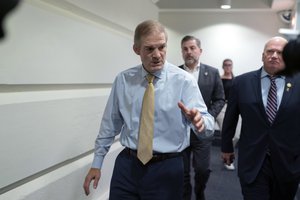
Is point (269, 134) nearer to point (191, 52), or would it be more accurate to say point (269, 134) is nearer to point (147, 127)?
point (147, 127)

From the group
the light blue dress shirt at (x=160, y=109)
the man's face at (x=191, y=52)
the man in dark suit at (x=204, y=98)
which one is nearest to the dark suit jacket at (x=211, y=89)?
the man in dark suit at (x=204, y=98)

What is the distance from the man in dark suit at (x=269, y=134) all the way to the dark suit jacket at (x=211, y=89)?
74cm

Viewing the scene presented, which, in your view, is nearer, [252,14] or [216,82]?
[216,82]

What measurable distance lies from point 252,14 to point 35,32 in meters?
5.33

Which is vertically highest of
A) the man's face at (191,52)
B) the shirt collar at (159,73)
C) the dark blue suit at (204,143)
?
the man's face at (191,52)

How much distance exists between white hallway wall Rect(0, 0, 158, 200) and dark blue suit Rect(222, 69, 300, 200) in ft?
3.40

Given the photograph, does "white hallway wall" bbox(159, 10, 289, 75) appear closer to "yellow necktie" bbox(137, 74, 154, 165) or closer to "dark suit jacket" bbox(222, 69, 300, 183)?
"dark suit jacket" bbox(222, 69, 300, 183)

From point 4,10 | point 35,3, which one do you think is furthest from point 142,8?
point 4,10

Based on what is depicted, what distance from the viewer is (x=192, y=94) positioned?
1.70 m

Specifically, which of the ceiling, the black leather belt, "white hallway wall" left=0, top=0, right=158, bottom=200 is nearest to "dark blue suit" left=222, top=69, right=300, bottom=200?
the black leather belt

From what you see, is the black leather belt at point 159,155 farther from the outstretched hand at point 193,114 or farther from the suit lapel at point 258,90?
the suit lapel at point 258,90

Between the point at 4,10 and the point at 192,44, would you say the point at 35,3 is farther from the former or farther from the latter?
the point at 192,44

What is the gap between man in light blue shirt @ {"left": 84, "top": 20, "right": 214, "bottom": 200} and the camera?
1.62 m

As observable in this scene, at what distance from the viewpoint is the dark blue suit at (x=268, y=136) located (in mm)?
1979
